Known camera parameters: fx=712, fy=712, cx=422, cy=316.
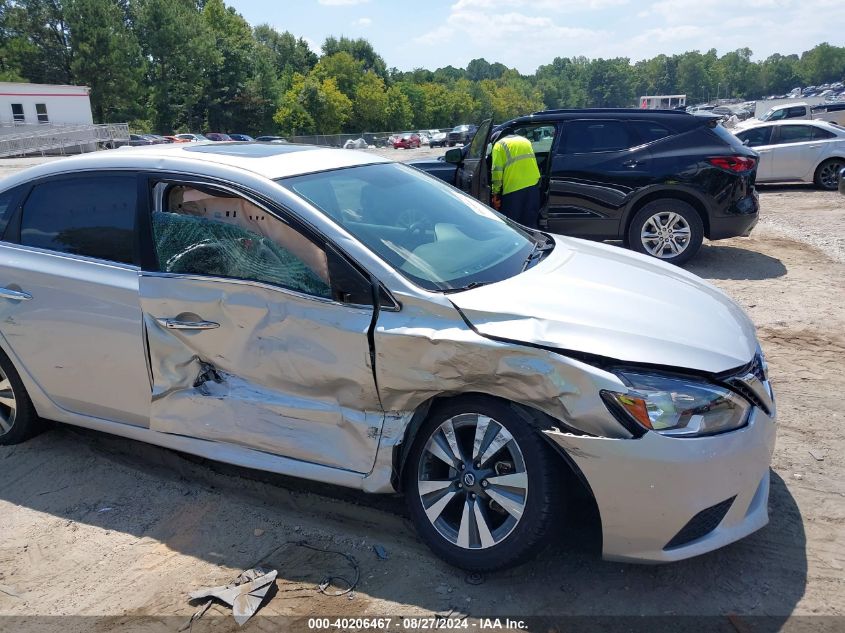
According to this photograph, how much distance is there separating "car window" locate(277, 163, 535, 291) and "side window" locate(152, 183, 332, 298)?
217 mm

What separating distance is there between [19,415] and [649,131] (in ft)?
23.8

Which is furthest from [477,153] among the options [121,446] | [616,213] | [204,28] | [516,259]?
[204,28]

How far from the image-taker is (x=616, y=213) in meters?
8.45

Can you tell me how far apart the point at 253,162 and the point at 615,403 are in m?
2.18

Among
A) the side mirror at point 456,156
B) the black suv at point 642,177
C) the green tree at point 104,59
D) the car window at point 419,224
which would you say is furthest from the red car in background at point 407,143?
the car window at point 419,224

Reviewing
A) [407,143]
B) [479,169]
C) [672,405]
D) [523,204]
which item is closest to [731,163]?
[523,204]

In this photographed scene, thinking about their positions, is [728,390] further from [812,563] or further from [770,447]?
[812,563]

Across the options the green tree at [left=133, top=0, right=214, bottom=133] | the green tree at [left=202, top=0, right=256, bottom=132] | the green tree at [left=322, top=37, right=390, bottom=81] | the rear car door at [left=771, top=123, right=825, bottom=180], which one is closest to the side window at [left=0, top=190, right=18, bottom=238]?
the rear car door at [left=771, top=123, right=825, bottom=180]

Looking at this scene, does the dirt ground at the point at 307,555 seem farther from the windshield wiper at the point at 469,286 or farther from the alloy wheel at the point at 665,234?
the alloy wheel at the point at 665,234

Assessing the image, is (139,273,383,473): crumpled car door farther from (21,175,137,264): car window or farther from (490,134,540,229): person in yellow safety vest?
(490,134,540,229): person in yellow safety vest

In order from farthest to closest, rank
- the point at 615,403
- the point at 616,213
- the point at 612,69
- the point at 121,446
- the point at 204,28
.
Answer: the point at 612,69 < the point at 204,28 < the point at 616,213 < the point at 121,446 < the point at 615,403

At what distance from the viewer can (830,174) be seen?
15328 mm

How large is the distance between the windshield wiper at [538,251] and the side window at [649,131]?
16.4ft

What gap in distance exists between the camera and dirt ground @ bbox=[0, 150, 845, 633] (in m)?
2.84
